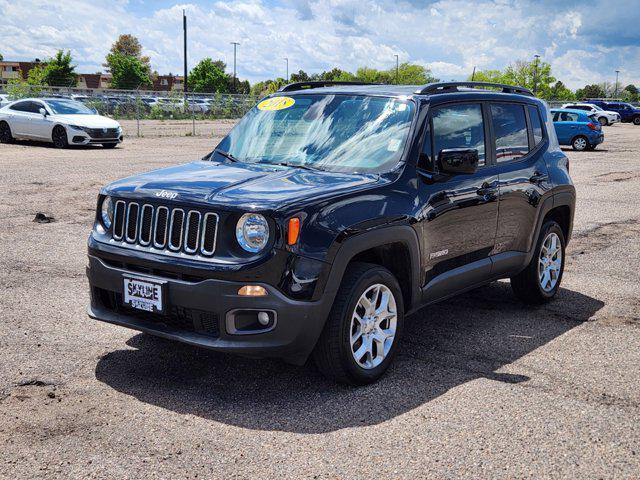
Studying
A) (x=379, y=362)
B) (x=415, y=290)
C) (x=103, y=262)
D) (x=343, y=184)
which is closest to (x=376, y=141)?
(x=343, y=184)

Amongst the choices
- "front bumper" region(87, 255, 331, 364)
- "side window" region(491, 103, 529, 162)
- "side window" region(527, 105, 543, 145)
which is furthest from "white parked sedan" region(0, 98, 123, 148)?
"front bumper" region(87, 255, 331, 364)

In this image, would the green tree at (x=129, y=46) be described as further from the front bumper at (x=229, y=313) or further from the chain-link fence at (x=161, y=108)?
the front bumper at (x=229, y=313)

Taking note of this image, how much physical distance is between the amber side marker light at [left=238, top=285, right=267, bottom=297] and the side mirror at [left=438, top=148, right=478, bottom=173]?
5.42ft

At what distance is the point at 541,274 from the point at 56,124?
736 inches

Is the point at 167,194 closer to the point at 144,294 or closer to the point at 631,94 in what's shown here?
the point at 144,294

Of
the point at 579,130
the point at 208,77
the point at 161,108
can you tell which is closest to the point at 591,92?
the point at 208,77

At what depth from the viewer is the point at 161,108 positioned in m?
40.8

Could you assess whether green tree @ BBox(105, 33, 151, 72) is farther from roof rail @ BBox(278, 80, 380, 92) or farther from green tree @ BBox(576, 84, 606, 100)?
roof rail @ BBox(278, 80, 380, 92)

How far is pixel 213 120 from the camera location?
43.7 metres

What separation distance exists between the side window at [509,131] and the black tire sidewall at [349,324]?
1742 millimetres

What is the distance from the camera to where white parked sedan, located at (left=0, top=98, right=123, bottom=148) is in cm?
2227

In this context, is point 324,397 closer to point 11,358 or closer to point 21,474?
point 21,474

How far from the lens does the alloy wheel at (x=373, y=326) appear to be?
15.1 feet

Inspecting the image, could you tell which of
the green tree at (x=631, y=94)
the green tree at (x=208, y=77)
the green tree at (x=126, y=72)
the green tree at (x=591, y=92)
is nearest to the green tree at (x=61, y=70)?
the green tree at (x=126, y=72)
